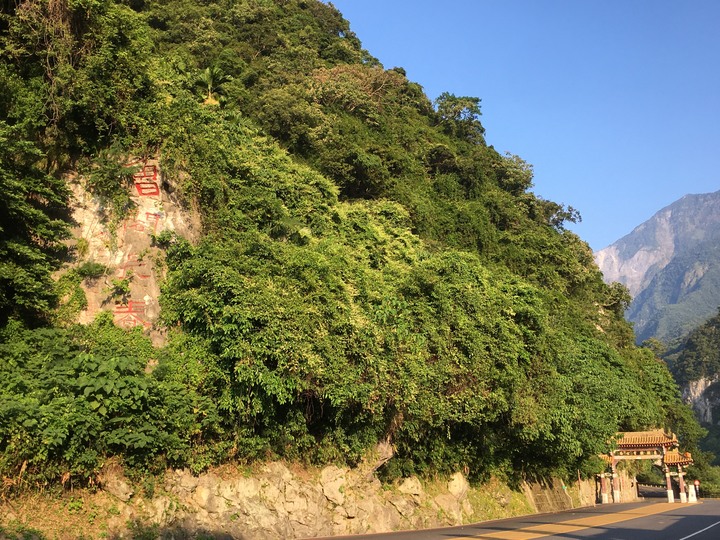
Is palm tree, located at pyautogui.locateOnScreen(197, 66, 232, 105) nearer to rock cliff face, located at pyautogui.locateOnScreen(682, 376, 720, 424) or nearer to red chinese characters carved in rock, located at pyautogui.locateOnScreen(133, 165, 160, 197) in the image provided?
red chinese characters carved in rock, located at pyautogui.locateOnScreen(133, 165, 160, 197)

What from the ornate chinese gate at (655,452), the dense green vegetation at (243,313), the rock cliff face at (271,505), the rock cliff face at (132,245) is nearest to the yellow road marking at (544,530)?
the rock cliff face at (271,505)

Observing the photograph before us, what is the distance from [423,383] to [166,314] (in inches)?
261

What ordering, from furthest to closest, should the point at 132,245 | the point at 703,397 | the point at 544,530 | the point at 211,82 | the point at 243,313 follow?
the point at 703,397, the point at 211,82, the point at 544,530, the point at 132,245, the point at 243,313

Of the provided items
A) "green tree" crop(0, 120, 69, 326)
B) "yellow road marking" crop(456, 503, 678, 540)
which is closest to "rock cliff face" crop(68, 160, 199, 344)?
"green tree" crop(0, 120, 69, 326)

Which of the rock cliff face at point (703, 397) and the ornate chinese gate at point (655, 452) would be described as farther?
the rock cliff face at point (703, 397)

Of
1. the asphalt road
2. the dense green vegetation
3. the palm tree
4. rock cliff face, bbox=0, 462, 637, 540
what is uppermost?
the palm tree

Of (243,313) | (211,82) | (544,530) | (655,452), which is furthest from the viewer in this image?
(655,452)

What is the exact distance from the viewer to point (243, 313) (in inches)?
469

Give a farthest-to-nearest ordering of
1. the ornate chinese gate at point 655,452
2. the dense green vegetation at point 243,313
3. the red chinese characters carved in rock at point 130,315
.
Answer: the ornate chinese gate at point 655,452 → the red chinese characters carved in rock at point 130,315 → the dense green vegetation at point 243,313

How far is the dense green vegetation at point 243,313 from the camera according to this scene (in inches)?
426

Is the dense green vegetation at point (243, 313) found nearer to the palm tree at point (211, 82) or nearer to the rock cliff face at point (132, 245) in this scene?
the palm tree at point (211, 82)

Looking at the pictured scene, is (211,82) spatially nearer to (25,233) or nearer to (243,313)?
(25,233)

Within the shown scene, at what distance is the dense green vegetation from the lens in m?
10.8

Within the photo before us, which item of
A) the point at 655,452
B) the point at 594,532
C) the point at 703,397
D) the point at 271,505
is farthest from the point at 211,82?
the point at 703,397
